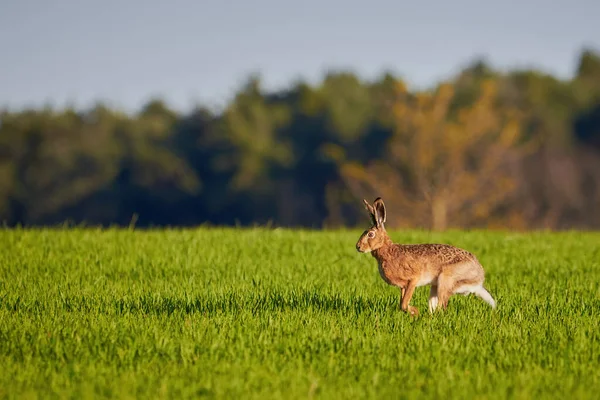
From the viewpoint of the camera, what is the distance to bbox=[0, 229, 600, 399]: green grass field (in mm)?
6527

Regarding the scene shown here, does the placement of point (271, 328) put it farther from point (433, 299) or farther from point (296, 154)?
point (296, 154)

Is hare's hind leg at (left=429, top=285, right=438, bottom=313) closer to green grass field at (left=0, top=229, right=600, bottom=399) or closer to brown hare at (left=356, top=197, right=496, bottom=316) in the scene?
brown hare at (left=356, top=197, right=496, bottom=316)

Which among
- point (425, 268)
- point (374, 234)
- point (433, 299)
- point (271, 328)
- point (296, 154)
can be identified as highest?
point (296, 154)

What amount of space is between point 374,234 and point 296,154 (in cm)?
5984

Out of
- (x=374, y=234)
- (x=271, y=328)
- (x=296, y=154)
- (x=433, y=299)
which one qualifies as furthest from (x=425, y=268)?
(x=296, y=154)

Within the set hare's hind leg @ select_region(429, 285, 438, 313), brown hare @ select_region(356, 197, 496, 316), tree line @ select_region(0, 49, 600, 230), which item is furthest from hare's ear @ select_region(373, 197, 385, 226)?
tree line @ select_region(0, 49, 600, 230)

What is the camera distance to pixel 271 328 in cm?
834

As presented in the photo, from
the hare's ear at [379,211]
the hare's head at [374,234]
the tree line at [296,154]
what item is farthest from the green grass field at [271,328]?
the tree line at [296,154]

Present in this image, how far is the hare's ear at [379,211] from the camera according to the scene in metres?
8.91

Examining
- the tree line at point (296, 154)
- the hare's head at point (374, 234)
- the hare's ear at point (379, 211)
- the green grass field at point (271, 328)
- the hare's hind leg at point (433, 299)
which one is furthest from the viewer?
the tree line at point (296, 154)

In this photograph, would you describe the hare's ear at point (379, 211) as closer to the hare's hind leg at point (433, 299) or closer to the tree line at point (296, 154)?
the hare's hind leg at point (433, 299)

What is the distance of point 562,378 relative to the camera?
265 inches

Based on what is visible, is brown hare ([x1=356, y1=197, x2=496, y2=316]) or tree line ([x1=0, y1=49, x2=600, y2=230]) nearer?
brown hare ([x1=356, y1=197, x2=496, y2=316])

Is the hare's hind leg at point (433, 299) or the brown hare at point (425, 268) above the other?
the brown hare at point (425, 268)
